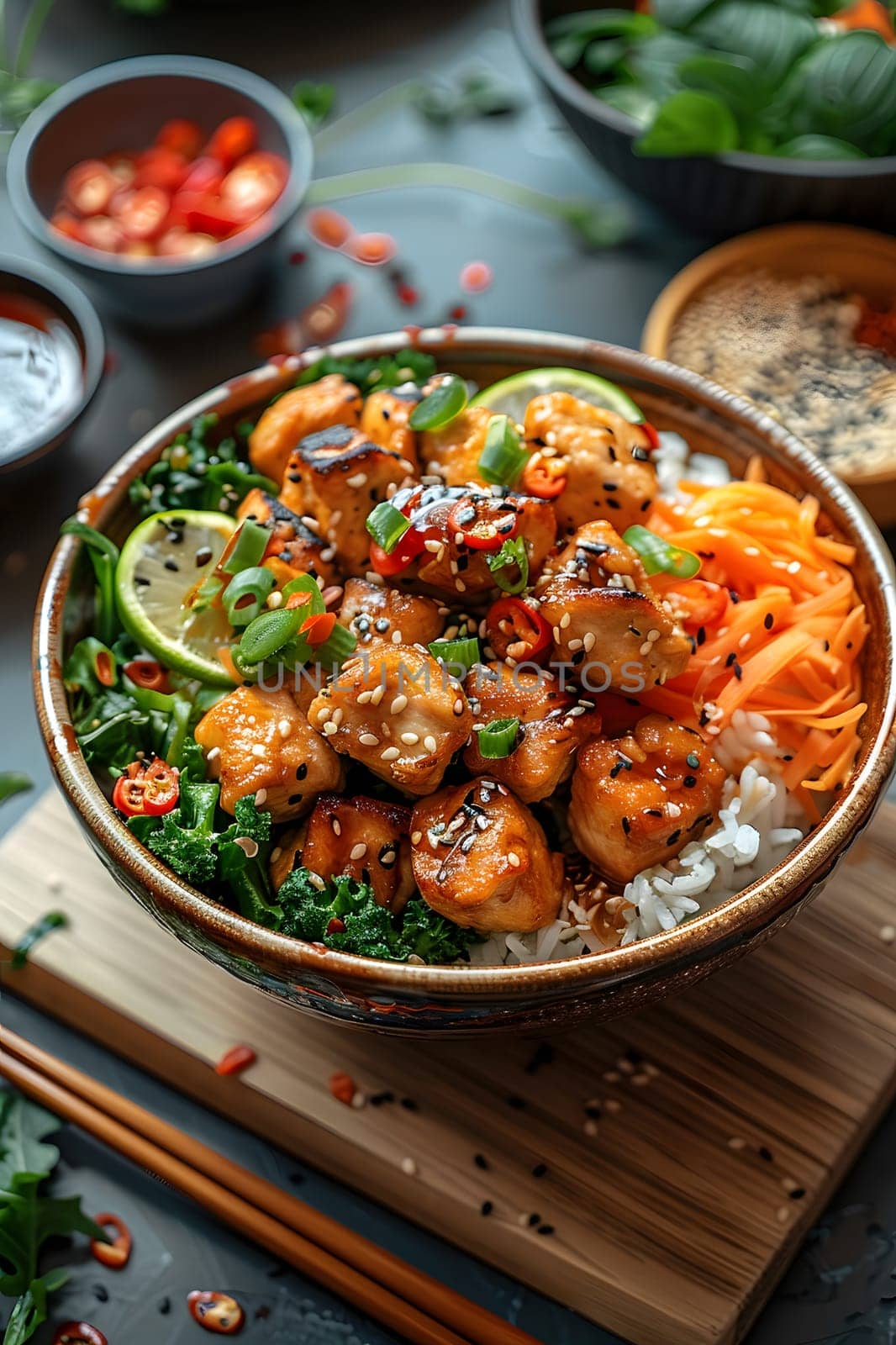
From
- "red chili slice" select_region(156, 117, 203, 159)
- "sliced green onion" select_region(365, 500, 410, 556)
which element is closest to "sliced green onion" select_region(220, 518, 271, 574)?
"sliced green onion" select_region(365, 500, 410, 556)

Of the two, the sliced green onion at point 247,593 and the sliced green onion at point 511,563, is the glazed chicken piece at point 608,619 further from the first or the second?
the sliced green onion at point 247,593

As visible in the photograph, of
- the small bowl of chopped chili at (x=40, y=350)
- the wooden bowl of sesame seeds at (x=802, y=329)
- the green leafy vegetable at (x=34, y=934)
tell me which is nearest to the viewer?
the green leafy vegetable at (x=34, y=934)

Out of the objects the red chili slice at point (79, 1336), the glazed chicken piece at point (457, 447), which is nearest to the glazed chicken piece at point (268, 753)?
the glazed chicken piece at point (457, 447)

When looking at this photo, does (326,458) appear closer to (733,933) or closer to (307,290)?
(733,933)

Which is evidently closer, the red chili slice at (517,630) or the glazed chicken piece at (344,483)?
the red chili slice at (517,630)

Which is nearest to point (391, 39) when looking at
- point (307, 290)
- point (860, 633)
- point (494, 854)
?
point (307, 290)

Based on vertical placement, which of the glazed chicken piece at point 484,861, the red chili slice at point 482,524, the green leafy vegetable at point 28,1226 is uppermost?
the red chili slice at point 482,524
